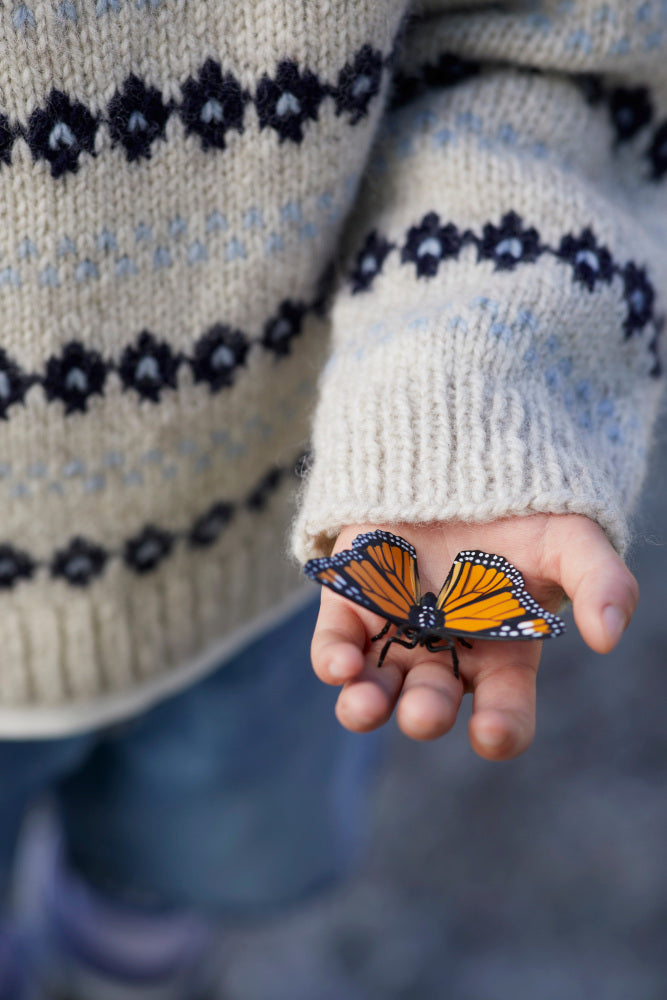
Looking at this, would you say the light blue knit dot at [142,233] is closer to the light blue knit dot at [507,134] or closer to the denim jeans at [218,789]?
the light blue knit dot at [507,134]

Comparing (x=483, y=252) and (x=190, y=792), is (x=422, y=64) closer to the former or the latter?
(x=483, y=252)

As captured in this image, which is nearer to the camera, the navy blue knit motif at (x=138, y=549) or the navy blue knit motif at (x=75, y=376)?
the navy blue knit motif at (x=75, y=376)

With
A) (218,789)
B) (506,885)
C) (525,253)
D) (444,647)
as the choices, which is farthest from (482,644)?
(506,885)

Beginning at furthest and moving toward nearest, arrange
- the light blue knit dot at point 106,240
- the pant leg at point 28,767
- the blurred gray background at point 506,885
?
the blurred gray background at point 506,885 < the pant leg at point 28,767 < the light blue knit dot at point 106,240

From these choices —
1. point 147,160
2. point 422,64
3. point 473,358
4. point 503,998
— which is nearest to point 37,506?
point 147,160

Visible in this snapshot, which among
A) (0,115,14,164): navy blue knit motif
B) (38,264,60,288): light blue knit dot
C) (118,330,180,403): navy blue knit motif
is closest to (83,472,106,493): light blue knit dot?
(118,330,180,403): navy blue knit motif

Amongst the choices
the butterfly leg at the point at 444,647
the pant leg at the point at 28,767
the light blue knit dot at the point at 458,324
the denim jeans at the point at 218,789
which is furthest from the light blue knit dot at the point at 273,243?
the pant leg at the point at 28,767
